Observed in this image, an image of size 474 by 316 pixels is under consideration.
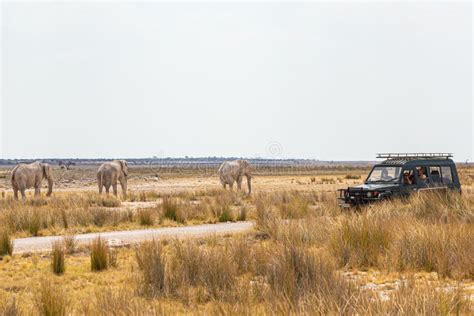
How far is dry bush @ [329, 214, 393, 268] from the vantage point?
11.3 metres

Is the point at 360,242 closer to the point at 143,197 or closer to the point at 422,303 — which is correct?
the point at 422,303

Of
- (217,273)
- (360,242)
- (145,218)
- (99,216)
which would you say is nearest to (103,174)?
(99,216)

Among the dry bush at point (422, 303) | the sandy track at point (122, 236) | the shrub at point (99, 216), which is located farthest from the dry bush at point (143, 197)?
the dry bush at point (422, 303)

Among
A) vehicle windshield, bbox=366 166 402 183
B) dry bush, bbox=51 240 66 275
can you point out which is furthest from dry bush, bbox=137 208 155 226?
dry bush, bbox=51 240 66 275

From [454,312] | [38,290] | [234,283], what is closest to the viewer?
[454,312]

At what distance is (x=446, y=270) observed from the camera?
395 inches

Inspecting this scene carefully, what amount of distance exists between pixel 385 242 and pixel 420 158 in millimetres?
7150

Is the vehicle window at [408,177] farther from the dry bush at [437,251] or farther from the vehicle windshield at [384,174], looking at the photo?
the dry bush at [437,251]

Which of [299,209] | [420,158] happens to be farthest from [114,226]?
[420,158]

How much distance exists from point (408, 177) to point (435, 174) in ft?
3.82

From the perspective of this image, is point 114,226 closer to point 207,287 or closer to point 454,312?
point 207,287

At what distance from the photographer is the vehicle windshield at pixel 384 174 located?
1770 cm

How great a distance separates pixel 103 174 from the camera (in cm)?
3338

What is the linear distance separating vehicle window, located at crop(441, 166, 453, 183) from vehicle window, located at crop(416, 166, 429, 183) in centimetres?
66
